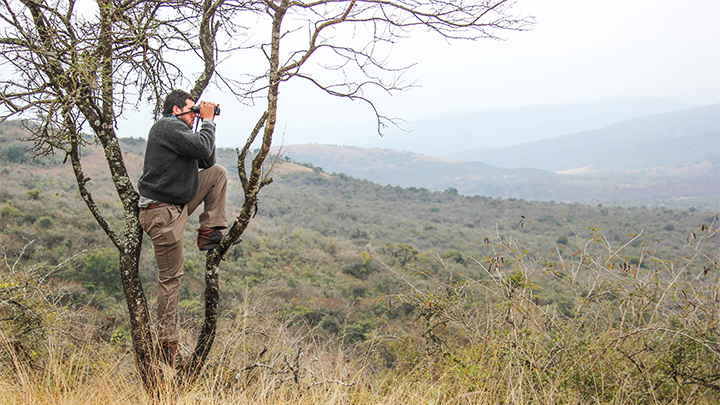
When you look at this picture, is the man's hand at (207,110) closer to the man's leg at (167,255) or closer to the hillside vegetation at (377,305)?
the man's leg at (167,255)

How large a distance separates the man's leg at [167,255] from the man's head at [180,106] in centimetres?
53

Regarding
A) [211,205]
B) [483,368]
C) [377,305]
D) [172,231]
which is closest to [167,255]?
[172,231]

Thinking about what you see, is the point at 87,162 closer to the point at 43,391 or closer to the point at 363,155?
the point at 43,391

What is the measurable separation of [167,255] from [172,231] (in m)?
0.17

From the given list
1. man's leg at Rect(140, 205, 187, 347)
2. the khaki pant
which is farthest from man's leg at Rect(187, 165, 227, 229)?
man's leg at Rect(140, 205, 187, 347)

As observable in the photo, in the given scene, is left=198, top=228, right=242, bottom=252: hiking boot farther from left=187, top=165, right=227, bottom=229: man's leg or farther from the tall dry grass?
the tall dry grass

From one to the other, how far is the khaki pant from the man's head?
34 cm

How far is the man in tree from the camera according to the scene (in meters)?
2.13

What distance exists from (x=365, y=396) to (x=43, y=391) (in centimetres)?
185

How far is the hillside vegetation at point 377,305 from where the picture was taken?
2.38 meters

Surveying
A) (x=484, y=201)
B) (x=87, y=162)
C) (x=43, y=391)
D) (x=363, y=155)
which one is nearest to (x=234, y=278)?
(x=43, y=391)

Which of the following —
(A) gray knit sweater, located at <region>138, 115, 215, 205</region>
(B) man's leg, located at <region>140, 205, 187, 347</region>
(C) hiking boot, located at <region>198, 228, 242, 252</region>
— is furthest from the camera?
(C) hiking boot, located at <region>198, 228, 242, 252</region>

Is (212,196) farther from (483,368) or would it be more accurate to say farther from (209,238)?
(483,368)

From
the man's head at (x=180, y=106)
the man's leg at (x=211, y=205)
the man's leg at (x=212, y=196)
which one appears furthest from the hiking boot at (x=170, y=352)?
the man's head at (x=180, y=106)
